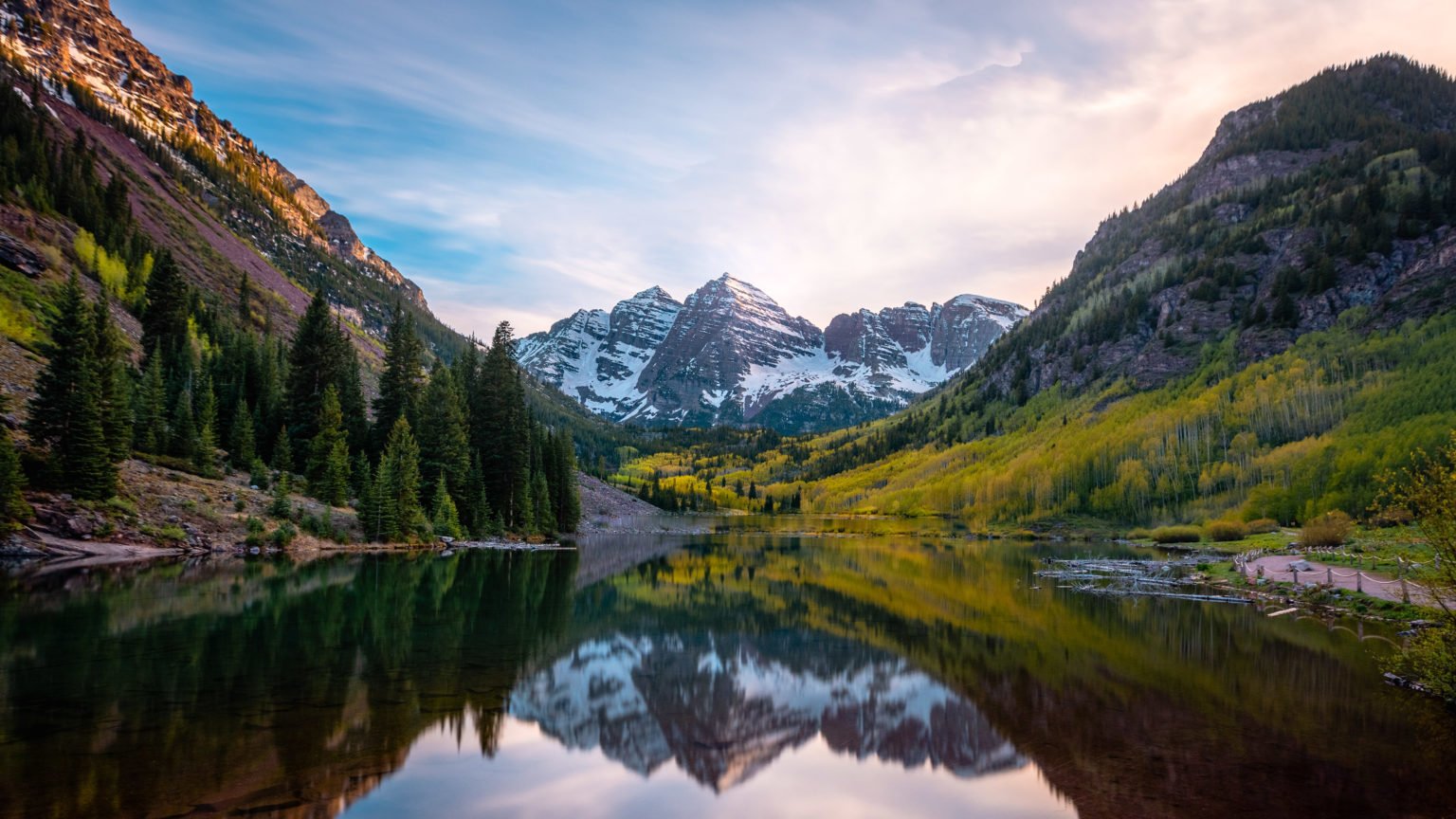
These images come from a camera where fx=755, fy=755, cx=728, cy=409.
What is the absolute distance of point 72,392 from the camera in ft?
148

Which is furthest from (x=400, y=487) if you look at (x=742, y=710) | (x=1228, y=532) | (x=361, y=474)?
(x=1228, y=532)

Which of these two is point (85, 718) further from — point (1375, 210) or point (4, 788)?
point (1375, 210)

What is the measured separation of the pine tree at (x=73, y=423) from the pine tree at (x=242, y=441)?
17.2 metres

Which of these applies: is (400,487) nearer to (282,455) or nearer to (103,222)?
(282,455)

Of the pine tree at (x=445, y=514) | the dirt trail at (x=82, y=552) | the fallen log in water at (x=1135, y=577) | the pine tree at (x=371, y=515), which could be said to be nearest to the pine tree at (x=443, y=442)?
the pine tree at (x=445, y=514)

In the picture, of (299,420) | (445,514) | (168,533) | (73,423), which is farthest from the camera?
(445,514)

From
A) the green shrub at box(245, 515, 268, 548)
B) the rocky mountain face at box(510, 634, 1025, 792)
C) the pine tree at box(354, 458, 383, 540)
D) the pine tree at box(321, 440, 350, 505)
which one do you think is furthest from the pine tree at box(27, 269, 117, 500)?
the rocky mountain face at box(510, 634, 1025, 792)

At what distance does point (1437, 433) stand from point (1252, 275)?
114682mm

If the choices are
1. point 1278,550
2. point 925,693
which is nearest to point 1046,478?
point 1278,550

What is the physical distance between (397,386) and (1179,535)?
96.6 meters

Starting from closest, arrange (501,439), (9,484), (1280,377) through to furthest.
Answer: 1. (9,484)
2. (501,439)
3. (1280,377)

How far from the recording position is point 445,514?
73.8 meters

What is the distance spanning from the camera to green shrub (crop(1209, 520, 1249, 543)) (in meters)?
88.7

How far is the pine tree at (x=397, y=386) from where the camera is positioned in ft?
252
